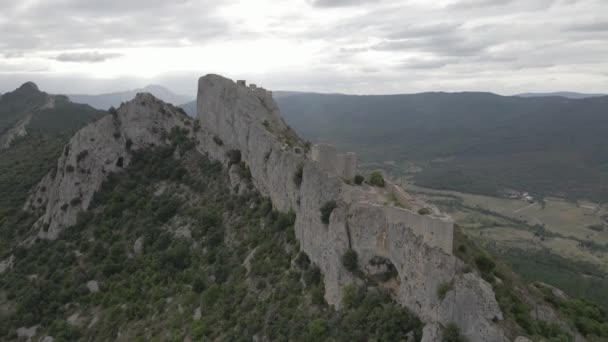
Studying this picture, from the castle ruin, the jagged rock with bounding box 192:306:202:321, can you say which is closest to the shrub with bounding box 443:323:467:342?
the castle ruin

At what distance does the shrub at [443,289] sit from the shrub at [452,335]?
1365 mm

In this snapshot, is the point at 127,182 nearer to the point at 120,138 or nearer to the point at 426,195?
the point at 120,138

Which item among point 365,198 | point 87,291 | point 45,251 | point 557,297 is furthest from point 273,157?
point 45,251

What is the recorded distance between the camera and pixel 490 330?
64.2ft

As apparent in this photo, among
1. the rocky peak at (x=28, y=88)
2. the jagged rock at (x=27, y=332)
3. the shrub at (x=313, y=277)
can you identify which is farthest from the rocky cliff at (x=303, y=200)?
the rocky peak at (x=28, y=88)

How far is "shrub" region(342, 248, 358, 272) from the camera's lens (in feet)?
89.1

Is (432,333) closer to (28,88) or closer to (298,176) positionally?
(298,176)

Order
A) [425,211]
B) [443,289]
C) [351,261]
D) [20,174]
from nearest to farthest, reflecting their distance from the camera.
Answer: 1. [443,289]
2. [425,211]
3. [351,261]
4. [20,174]

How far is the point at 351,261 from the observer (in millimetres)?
27234

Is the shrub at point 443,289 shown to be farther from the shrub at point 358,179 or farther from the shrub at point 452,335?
the shrub at point 358,179

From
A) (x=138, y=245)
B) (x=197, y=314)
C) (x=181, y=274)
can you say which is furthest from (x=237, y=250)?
(x=138, y=245)

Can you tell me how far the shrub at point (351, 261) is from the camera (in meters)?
27.2

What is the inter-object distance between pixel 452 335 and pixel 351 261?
8.07m

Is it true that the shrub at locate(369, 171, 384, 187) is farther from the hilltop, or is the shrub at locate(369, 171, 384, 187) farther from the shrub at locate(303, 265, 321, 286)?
the shrub at locate(303, 265, 321, 286)
